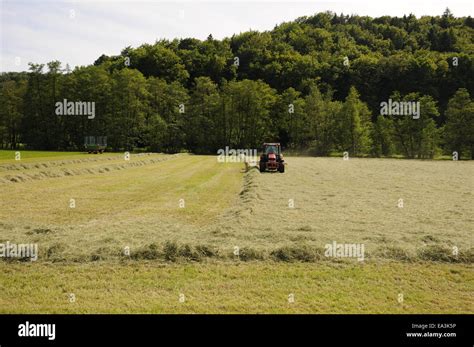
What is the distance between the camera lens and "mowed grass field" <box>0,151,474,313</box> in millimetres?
7461

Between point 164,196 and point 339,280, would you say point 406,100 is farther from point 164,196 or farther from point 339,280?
point 339,280

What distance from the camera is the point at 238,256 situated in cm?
1012

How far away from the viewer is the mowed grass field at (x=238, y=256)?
7.46 m

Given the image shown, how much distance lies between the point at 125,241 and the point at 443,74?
115416mm

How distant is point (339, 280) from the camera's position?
860cm

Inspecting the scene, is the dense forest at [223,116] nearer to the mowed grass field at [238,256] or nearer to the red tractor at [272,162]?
the red tractor at [272,162]

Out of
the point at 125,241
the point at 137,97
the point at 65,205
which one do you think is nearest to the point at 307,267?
the point at 125,241
